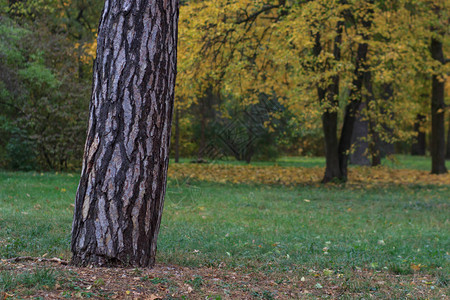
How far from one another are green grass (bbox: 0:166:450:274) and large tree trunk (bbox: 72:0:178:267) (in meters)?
0.93

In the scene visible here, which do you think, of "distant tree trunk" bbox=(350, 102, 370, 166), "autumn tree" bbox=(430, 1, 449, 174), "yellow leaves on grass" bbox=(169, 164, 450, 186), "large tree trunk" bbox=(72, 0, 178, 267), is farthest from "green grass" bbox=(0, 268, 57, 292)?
"distant tree trunk" bbox=(350, 102, 370, 166)

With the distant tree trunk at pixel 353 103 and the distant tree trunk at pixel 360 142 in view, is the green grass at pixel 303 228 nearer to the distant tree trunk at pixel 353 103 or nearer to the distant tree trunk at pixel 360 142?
the distant tree trunk at pixel 353 103

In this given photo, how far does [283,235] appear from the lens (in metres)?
7.24

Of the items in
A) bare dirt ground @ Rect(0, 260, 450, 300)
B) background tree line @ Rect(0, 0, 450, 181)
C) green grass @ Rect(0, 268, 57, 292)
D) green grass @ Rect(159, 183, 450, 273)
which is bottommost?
green grass @ Rect(159, 183, 450, 273)

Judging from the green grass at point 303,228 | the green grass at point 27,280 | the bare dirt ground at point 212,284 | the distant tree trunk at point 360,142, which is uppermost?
the distant tree trunk at point 360,142

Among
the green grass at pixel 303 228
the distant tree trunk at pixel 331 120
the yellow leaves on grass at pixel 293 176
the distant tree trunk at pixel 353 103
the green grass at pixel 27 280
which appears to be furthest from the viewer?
the yellow leaves on grass at pixel 293 176

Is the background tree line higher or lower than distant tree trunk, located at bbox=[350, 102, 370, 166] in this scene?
higher

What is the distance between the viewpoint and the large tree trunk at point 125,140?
4082 millimetres

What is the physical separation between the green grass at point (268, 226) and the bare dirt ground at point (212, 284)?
1.43 feet

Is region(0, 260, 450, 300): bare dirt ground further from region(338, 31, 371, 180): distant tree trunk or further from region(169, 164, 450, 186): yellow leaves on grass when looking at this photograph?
region(169, 164, 450, 186): yellow leaves on grass

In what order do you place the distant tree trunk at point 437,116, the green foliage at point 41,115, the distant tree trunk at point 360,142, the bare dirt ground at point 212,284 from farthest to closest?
the distant tree trunk at point 360,142
the distant tree trunk at point 437,116
the green foliage at point 41,115
the bare dirt ground at point 212,284

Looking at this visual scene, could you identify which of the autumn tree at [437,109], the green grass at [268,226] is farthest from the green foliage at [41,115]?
the autumn tree at [437,109]

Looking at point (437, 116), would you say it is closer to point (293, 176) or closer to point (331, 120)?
point (331, 120)

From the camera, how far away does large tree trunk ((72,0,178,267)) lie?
4082 mm
